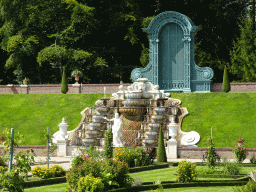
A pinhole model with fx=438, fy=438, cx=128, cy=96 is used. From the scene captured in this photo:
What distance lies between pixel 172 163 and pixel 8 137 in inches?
434

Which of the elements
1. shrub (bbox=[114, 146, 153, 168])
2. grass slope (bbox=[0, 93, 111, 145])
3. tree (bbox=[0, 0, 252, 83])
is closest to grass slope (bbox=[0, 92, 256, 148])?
grass slope (bbox=[0, 93, 111, 145])

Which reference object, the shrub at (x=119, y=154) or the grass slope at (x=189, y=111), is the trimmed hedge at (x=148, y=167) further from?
the grass slope at (x=189, y=111)

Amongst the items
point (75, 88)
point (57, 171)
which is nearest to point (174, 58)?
point (75, 88)

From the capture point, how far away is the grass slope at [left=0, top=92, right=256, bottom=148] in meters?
29.2

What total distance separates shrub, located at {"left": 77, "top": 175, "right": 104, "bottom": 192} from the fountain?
1477 centimetres

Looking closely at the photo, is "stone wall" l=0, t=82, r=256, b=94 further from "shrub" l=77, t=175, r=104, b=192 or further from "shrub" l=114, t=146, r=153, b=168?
"shrub" l=77, t=175, r=104, b=192

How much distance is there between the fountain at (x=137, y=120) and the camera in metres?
28.9

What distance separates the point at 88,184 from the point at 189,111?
20338 millimetres

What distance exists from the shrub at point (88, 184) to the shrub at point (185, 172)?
385 cm

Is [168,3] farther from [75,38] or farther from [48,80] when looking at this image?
[48,80]

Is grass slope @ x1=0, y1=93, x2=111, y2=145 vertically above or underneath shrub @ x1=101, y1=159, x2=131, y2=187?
above

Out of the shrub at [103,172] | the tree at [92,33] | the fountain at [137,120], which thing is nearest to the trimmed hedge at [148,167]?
the shrub at [103,172]

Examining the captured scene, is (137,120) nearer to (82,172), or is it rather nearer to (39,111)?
(39,111)

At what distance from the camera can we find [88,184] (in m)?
12.9
